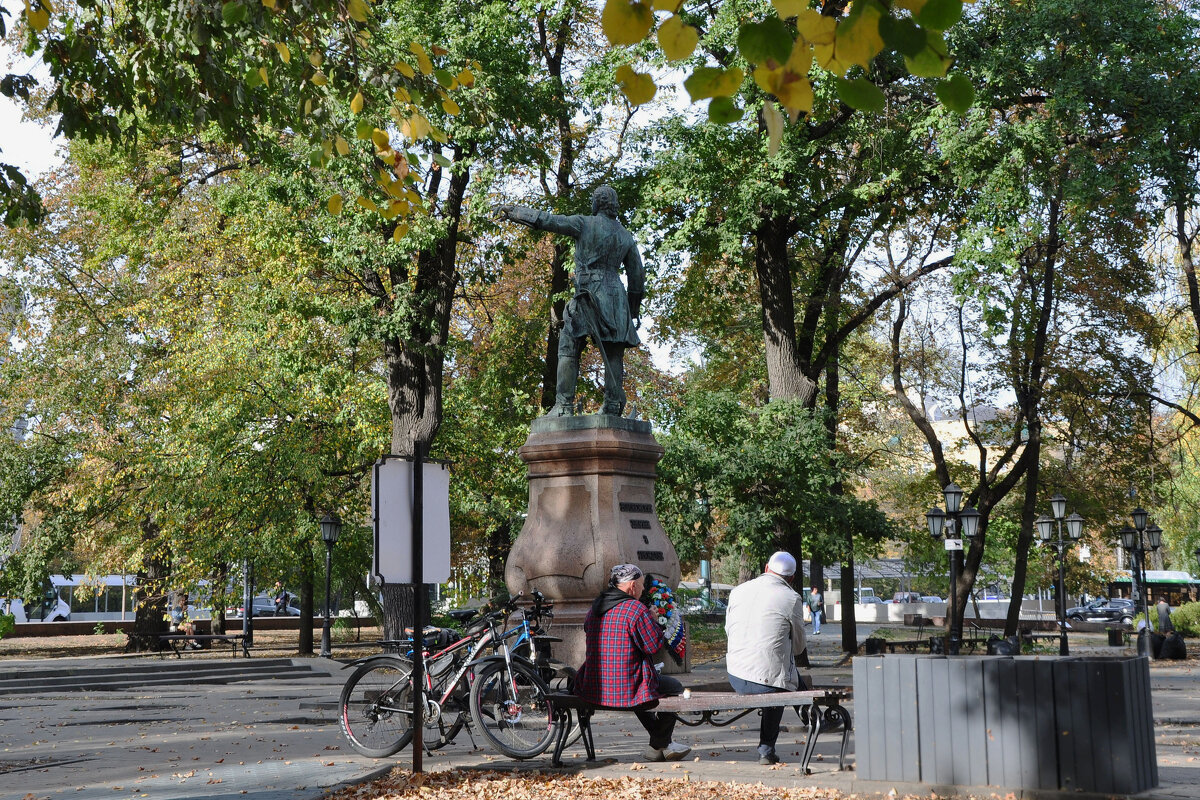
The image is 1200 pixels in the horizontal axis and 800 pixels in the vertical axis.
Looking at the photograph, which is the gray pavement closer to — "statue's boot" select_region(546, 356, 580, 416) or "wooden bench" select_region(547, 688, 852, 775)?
"wooden bench" select_region(547, 688, 852, 775)

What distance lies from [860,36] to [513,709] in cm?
670

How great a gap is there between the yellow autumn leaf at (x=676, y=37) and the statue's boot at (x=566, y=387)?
942 centimetres

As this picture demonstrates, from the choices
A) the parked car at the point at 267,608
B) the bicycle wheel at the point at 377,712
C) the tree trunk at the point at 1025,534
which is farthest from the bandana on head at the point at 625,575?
the parked car at the point at 267,608

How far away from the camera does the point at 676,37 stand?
12.4 feet

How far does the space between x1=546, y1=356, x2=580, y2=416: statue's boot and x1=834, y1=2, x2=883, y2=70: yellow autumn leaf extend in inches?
383

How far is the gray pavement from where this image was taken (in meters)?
8.23

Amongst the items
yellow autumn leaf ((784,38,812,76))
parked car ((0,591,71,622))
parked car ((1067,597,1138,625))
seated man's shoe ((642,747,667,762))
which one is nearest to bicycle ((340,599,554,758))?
seated man's shoe ((642,747,667,762))

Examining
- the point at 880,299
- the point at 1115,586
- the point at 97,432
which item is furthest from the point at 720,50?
the point at 1115,586

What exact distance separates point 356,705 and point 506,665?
1451mm

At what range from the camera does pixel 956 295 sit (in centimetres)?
2092

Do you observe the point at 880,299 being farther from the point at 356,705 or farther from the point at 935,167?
the point at 356,705

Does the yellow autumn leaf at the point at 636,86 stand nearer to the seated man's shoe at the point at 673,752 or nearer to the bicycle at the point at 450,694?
the bicycle at the point at 450,694

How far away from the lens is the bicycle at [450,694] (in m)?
9.13

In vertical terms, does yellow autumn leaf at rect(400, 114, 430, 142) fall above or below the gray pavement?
above
